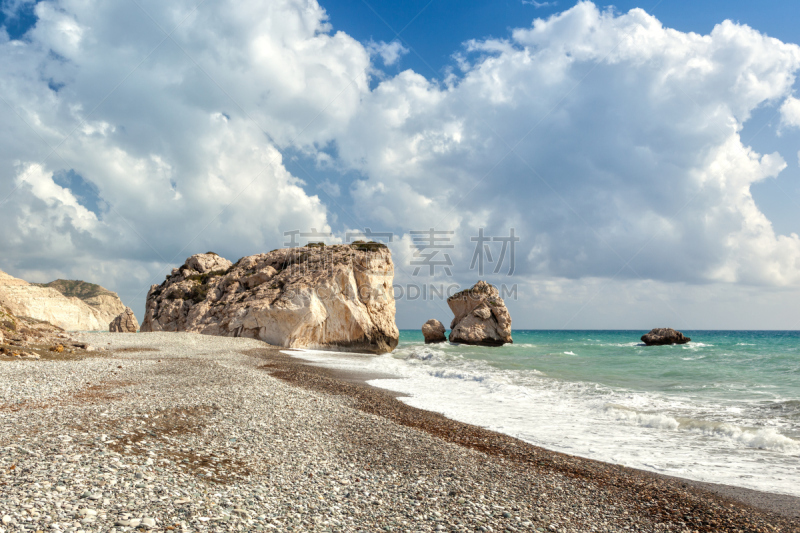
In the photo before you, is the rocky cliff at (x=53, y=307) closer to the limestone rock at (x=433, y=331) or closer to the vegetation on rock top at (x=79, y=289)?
the vegetation on rock top at (x=79, y=289)

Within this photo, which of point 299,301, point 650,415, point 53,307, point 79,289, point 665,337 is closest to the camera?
point 650,415

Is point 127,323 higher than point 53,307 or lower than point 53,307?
lower

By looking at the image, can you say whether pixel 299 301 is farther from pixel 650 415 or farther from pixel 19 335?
pixel 650 415

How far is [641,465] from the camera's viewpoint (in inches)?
287

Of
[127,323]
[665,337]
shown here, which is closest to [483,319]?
[665,337]

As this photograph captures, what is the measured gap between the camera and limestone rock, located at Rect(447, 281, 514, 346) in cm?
5203

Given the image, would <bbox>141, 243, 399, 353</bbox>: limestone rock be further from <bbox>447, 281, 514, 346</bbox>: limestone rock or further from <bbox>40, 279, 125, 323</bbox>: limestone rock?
<bbox>40, 279, 125, 323</bbox>: limestone rock

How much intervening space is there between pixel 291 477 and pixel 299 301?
98.5 feet

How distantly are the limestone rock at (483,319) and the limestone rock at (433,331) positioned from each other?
8.68 ft

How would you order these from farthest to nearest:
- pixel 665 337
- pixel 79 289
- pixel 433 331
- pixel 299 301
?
pixel 79 289 → pixel 433 331 → pixel 665 337 → pixel 299 301

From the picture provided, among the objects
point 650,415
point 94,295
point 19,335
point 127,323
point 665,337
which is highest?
point 94,295

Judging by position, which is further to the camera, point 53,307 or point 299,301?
point 53,307

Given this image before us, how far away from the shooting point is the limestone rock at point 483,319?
52031 mm

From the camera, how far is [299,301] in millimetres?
34531
